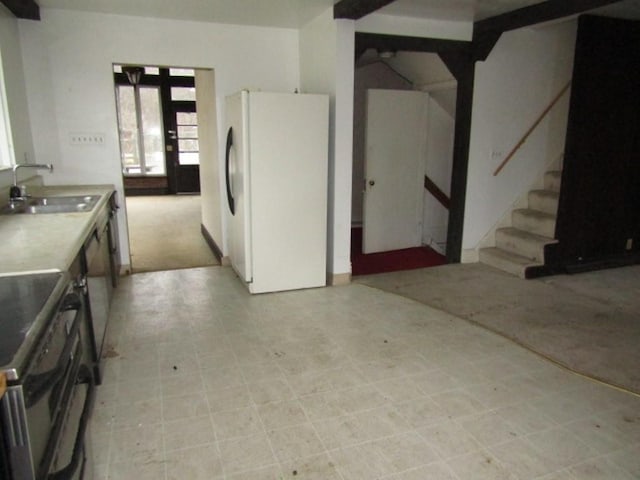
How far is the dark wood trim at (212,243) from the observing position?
17.0 feet

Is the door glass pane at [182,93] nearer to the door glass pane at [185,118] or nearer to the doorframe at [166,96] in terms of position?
the doorframe at [166,96]

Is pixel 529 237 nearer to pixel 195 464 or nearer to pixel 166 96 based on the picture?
pixel 195 464

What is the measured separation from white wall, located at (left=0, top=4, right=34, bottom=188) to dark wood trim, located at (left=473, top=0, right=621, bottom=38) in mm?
4144

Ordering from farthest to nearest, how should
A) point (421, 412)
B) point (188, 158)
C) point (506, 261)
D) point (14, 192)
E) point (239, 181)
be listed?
1. point (188, 158)
2. point (506, 261)
3. point (239, 181)
4. point (14, 192)
5. point (421, 412)

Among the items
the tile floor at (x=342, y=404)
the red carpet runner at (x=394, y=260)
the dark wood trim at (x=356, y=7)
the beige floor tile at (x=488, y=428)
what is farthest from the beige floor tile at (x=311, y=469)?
the dark wood trim at (x=356, y=7)

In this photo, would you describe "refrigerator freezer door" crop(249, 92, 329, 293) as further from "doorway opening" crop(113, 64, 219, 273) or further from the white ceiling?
"doorway opening" crop(113, 64, 219, 273)

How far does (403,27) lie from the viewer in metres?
4.30

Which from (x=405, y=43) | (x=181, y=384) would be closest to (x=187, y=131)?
(x=405, y=43)

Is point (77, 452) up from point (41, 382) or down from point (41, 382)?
down

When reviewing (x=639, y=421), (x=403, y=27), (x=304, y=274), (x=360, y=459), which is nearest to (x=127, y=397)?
(x=360, y=459)

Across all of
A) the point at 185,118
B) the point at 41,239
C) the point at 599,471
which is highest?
the point at 185,118

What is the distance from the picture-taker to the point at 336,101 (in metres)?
4.03

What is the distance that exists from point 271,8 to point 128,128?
738 centimetres

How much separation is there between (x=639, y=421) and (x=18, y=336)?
2.76 metres
